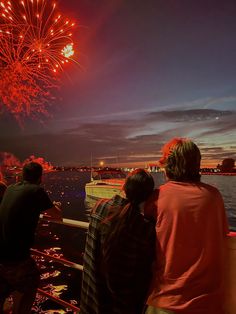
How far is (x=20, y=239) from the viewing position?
282 cm

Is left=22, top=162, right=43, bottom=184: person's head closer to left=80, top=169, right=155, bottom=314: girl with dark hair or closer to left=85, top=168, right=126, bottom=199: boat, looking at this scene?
left=80, top=169, right=155, bottom=314: girl with dark hair

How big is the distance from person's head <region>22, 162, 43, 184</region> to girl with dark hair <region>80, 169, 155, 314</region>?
108 centimetres

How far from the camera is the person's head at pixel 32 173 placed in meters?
2.99

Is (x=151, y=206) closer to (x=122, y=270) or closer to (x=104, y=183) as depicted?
(x=122, y=270)

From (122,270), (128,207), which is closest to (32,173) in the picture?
(128,207)

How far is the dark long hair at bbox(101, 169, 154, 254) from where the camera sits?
6.62ft

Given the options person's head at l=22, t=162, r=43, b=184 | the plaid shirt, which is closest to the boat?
person's head at l=22, t=162, r=43, b=184

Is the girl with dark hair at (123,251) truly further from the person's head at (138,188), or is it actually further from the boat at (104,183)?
the boat at (104,183)

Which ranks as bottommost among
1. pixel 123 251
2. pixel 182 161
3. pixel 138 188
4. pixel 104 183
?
pixel 104 183

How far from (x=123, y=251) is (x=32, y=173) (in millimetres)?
1411

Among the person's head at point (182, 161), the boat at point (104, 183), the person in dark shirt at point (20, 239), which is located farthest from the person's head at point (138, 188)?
the boat at point (104, 183)

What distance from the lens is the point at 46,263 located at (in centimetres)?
2064

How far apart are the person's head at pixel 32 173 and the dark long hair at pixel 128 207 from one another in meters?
1.19

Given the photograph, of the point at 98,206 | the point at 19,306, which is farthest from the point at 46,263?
the point at 98,206
